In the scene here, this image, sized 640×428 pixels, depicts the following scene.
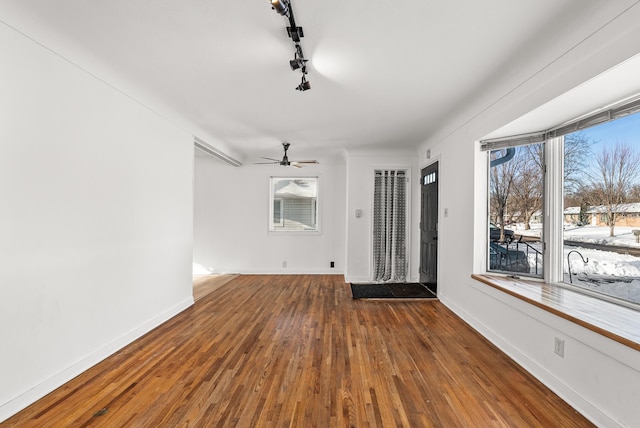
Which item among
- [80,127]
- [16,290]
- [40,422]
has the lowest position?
[40,422]

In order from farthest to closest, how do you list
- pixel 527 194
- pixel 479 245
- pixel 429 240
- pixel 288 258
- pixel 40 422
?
pixel 288 258
pixel 429 240
pixel 479 245
pixel 527 194
pixel 40 422

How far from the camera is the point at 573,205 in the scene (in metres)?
2.50

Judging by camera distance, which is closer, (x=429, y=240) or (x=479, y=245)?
(x=479, y=245)

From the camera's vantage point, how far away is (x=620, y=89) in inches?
72.9

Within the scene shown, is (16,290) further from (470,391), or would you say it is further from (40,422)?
(470,391)

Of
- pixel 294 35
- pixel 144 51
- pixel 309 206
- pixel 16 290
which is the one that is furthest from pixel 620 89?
pixel 309 206

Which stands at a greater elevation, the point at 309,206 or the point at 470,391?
the point at 309,206

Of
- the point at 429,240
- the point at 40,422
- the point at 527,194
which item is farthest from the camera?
the point at 429,240

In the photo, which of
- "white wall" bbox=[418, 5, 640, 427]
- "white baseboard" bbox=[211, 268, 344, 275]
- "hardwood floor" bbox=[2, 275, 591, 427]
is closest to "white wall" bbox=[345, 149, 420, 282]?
"white baseboard" bbox=[211, 268, 344, 275]

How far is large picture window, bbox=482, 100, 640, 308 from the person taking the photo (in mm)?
2057

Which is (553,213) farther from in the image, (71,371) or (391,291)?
(71,371)

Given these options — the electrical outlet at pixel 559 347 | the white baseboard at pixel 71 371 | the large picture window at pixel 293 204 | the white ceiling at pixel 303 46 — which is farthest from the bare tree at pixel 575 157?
the white baseboard at pixel 71 371

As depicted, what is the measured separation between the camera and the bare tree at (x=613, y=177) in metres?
2.04

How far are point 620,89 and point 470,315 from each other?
99.0 inches
